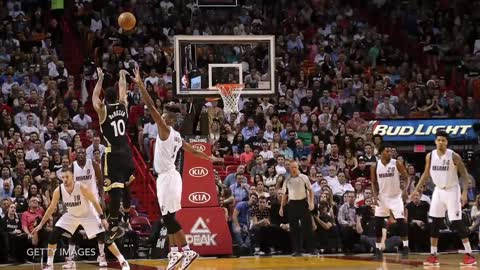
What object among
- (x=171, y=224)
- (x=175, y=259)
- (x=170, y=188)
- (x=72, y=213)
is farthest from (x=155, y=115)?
(x=72, y=213)

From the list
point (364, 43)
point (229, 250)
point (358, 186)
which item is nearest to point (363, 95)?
point (364, 43)

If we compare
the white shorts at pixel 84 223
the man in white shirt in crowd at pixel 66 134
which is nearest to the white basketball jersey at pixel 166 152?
the white shorts at pixel 84 223

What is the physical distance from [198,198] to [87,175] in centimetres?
247

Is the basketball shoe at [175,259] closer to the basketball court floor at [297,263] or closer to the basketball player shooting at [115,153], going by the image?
the basketball player shooting at [115,153]

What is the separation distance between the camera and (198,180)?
19438 millimetres

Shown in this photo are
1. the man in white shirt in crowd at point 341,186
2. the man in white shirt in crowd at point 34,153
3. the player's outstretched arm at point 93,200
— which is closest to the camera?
the player's outstretched arm at point 93,200

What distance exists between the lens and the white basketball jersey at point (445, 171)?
16.7 meters

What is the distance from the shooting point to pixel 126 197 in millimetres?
17719

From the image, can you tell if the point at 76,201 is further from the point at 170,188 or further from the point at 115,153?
the point at 170,188

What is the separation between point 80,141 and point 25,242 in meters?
3.19

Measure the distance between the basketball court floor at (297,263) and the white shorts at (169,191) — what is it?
8.58 ft

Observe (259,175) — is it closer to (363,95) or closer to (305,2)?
(363,95)
